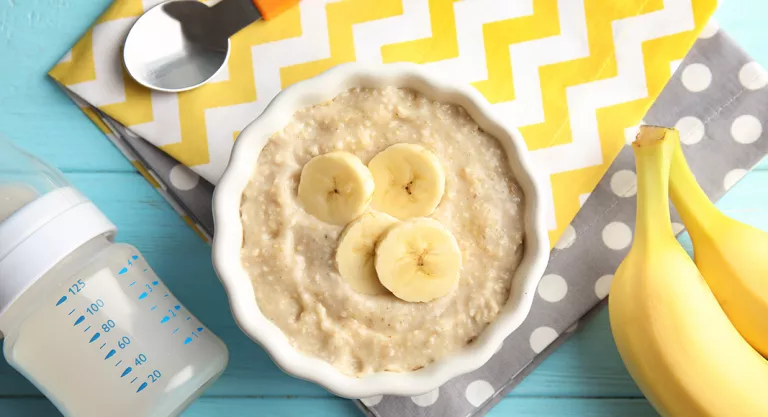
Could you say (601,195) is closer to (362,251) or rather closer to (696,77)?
(696,77)

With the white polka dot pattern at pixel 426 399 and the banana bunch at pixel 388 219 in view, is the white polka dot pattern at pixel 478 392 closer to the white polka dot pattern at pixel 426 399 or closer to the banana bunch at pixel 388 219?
the white polka dot pattern at pixel 426 399

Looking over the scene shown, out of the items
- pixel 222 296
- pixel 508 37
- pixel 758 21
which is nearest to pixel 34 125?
pixel 222 296

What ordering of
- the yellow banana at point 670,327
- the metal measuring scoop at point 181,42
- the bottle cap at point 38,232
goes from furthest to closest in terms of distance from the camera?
1. the metal measuring scoop at point 181,42
2. the yellow banana at point 670,327
3. the bottle cap at point 38,232

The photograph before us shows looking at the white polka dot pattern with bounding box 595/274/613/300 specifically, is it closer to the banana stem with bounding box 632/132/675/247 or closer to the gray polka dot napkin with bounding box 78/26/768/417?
the gray polka dot napkin with bounding box 78/26/768/417

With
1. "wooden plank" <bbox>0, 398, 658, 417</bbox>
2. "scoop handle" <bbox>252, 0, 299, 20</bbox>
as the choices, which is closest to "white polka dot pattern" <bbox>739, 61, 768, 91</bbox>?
"wooden plank" <bbox>0, 398, 658, 417</bbox>

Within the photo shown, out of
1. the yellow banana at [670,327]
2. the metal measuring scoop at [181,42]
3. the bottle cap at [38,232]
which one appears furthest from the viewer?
the metal measuring scoop at [181,42]

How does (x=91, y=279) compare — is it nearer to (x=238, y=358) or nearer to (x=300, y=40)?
(x=238, y=358)

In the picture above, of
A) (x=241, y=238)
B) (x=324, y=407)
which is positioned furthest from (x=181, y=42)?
(x=324, y=407)

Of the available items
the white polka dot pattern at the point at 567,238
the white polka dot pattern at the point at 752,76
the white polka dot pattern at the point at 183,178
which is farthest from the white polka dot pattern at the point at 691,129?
the white polka dot pattern at the point at 183,178
